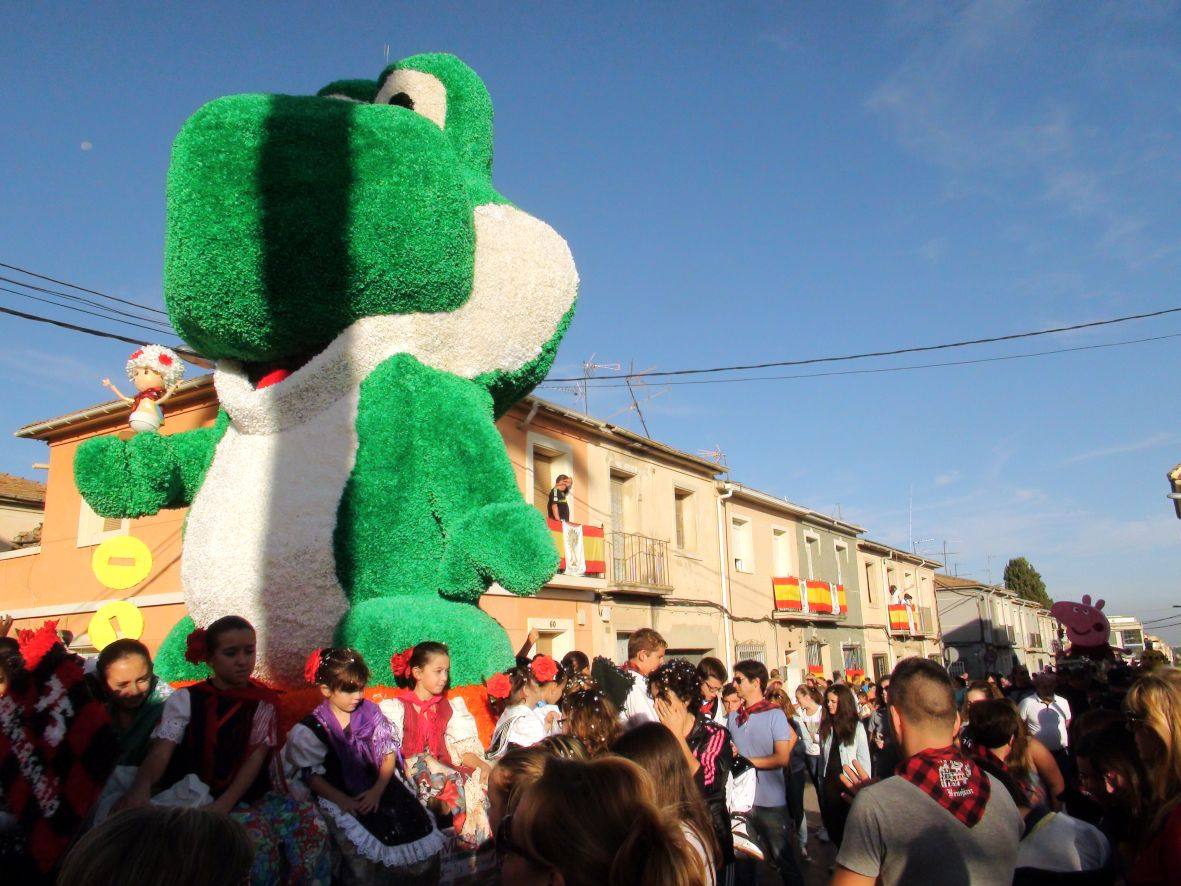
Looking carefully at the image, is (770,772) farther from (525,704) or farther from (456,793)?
(456,793)

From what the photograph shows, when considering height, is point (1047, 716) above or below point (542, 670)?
below

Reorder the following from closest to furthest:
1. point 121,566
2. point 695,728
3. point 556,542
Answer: point 695,728, point 121,566, point 556,542

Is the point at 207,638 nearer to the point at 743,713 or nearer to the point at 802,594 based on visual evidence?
the point at 743,713

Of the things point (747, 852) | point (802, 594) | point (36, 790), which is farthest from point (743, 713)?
point (802, 594)

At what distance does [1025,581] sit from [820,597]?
36.7m

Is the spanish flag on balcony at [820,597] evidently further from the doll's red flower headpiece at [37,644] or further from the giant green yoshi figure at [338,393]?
the doll's red flower headpiece at [37,644]

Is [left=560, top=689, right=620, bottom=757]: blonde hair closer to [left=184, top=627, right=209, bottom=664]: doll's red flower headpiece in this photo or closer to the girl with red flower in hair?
the girl with red flower in hair

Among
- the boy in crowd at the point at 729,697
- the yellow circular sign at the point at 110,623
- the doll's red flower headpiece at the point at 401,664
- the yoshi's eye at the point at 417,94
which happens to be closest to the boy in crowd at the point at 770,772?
the boy in crowd at the point at 729,697

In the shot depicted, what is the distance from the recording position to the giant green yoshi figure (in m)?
4.08

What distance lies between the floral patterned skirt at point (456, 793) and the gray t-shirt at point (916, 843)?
1931 mm

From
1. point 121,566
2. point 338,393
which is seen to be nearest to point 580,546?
point 121,566

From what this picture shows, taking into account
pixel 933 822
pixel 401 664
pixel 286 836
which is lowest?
pixel 286 836

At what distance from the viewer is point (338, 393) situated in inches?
171

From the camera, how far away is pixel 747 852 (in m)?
3.78
